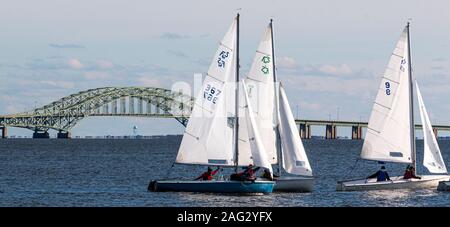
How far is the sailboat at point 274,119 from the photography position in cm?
4103

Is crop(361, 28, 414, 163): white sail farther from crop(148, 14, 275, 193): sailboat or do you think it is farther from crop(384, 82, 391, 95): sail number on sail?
crop(148, 14, 275, 193): sailboat

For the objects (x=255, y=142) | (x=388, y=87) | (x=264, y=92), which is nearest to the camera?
(x=255, y=142)

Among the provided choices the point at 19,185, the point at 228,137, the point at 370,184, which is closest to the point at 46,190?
the point at 19,185

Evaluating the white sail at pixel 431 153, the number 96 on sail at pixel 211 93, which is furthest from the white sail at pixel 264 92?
the white sail at pixel 431 153

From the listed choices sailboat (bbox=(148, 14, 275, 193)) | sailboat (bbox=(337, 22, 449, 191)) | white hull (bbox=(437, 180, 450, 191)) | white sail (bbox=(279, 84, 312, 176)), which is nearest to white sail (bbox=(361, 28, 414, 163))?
sailboat (bbox=(337, 22, 449, 191))

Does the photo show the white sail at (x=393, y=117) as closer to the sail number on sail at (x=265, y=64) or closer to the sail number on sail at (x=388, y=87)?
the sail number on sail at (x=388, y=87)

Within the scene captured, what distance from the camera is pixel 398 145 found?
140 ft

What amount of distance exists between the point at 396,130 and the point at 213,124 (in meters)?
7.77

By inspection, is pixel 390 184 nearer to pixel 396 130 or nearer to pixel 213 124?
pixel 396 130

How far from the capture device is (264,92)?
41469 mm

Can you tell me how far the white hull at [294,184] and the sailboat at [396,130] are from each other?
174 cm

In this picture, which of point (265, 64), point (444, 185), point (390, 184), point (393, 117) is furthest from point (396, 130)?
point (265, 64)

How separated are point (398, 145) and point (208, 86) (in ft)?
28.3
